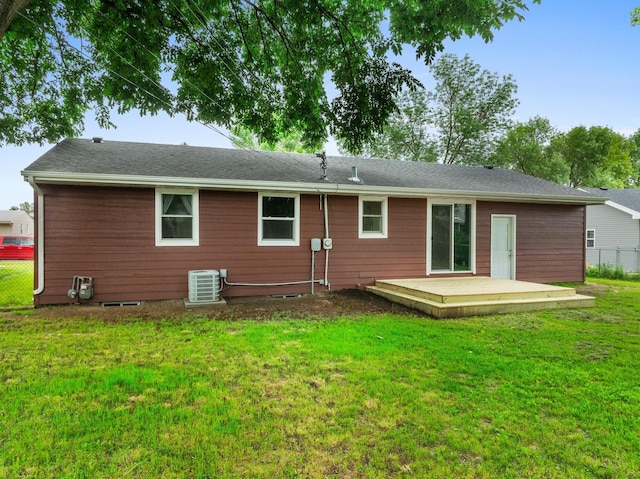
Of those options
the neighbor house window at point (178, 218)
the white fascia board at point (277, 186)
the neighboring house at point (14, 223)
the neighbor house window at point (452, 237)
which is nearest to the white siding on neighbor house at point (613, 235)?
the white fascia board at point (277, 186)

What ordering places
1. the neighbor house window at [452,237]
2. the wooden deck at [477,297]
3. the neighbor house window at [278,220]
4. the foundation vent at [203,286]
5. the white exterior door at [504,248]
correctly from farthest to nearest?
the white exterior door at [504,248] < the neighbor house window at [452,237] < the neighbor house window at [278,220] < the foundation vent at [203,286] < the wooden deck at [477,297]

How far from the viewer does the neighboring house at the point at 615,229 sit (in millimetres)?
17484

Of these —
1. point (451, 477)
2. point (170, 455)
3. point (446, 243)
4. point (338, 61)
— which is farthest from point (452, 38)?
point (170, 455)

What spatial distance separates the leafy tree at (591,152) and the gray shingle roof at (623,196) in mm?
12134

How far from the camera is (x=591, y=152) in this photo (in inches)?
1204

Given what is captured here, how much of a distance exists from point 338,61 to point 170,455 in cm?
626

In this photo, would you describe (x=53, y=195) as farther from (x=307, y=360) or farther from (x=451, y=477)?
(x=451, y=477)

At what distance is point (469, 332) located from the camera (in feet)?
16.7

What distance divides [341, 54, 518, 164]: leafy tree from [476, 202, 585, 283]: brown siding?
12.9 meters

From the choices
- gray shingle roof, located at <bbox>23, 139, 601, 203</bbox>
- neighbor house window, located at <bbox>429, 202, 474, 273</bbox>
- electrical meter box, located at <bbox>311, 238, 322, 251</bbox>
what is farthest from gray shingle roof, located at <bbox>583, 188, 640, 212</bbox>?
electrical meter box, located at <bbox>311, 238, 322, 251</bbox>

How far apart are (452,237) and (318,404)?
7.35m

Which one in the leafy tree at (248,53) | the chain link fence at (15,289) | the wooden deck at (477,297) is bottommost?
the chain link fence at (15,289)

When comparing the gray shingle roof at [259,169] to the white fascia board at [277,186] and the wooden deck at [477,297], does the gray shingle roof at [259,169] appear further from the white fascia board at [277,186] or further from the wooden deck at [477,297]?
the wooden deck at [477,297]

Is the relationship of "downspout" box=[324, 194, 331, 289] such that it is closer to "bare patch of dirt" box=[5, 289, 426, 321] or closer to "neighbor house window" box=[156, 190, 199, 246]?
"bare patch of dirt" box=[5, 289, 426, 321]
